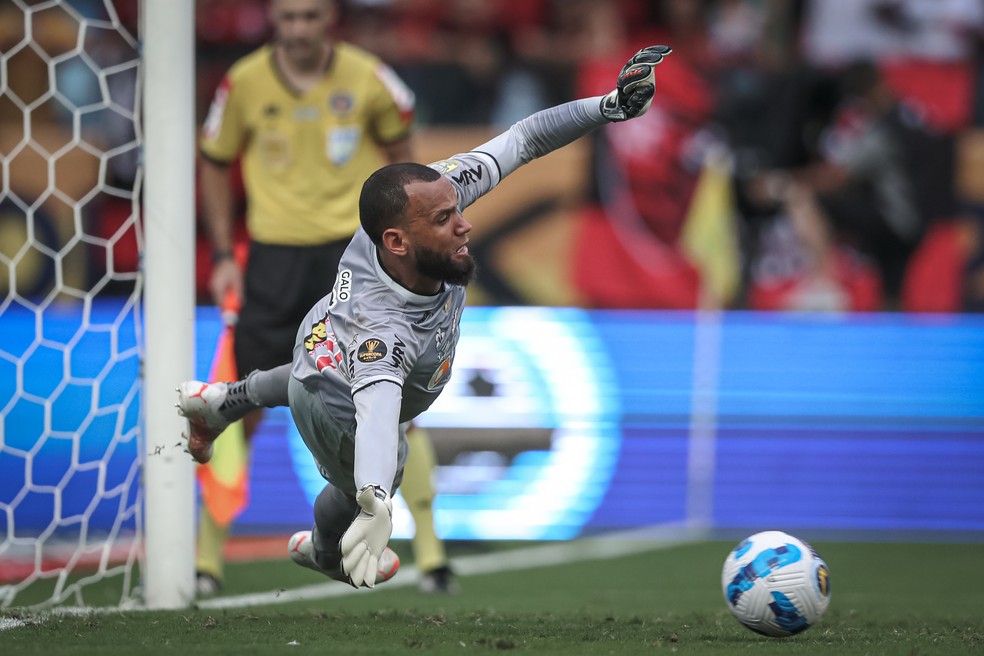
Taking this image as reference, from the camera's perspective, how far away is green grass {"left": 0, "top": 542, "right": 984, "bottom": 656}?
4.23m

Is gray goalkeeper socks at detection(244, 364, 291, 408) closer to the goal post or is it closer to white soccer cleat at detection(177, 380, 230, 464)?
white soccer cleat at detection(177, 380, 230, 464)

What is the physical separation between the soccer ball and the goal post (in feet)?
7.80

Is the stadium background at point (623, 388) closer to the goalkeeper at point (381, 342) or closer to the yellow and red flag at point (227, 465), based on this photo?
the yellow and red flag at point (227, 465)

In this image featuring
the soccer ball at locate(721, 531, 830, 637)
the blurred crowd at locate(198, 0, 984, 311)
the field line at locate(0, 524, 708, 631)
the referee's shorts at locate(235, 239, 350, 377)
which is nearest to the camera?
the soccer ball at locate(721, 531, 830, 637)

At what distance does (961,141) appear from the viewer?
10.4m

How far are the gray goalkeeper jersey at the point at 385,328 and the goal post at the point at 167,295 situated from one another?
973 millimetres

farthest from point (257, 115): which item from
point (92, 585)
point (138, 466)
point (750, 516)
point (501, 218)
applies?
point (750, 516)

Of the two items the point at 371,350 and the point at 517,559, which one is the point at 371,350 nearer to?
the point at 371,350

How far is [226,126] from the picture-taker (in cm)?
663

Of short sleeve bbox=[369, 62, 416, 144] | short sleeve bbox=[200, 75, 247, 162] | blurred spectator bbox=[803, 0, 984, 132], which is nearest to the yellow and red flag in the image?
short sleeve bbox=[200, 75, 247, 162]

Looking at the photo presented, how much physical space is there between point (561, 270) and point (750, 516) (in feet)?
7.90

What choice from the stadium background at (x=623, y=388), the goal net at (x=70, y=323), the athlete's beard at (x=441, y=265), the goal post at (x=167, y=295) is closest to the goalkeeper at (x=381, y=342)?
the athlete's beard at (x=441, y=265)

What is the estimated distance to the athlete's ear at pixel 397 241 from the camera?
4.42 metres

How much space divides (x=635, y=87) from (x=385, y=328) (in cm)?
131
